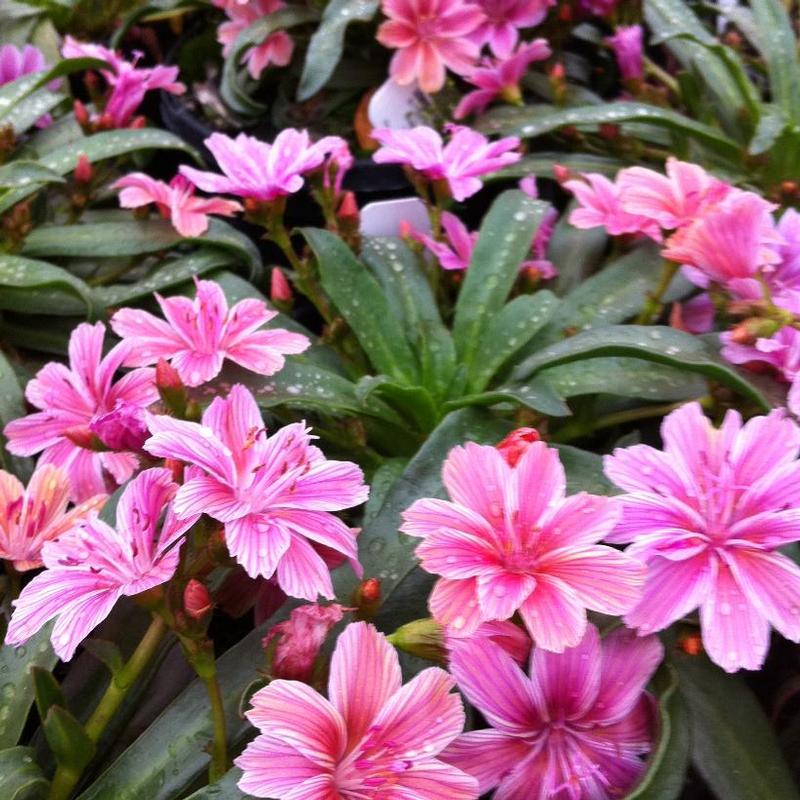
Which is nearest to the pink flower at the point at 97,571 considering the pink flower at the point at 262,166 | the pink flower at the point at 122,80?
the pink flower at the point at 262,166

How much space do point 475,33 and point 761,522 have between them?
96cm

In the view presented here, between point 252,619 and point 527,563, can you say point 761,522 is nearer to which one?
point 527,563

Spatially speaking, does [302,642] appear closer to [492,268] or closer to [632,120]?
[492,268]

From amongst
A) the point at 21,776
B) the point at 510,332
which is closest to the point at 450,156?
the point at 510,332

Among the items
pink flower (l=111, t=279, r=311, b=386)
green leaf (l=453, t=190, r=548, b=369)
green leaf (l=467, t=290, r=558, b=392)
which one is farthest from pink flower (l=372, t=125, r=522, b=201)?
pink flower (l=111, t=279, r=311, b=386)

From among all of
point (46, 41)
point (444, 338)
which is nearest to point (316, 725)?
point (444, 338)

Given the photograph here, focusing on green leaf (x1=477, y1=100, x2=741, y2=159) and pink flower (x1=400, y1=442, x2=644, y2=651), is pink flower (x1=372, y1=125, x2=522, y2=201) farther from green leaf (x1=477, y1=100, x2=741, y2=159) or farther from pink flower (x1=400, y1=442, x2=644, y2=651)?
pink flower (x1=400, y1=442, x2=644, y2=651)

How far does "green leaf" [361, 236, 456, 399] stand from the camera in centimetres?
86

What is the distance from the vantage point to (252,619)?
76cm

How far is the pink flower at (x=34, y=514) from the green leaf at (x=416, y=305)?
0.32 m

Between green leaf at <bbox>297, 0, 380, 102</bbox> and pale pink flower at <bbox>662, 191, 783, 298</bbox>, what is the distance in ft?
1.93

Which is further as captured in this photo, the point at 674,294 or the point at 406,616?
the point at 674,294

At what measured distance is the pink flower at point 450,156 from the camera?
92cm

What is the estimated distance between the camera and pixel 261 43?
1.34 metres
